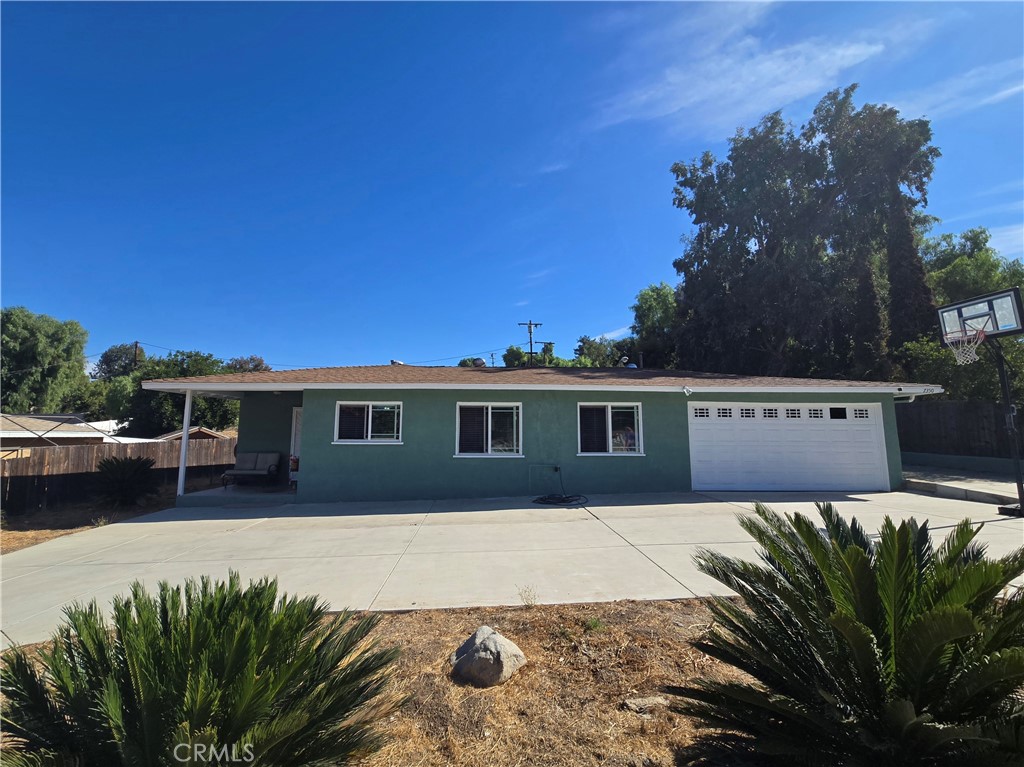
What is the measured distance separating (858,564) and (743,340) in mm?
23588

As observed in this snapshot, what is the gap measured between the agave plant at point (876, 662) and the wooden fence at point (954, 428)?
1672 cm

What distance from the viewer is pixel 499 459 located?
11.8 meters

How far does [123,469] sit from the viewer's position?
1161 cm

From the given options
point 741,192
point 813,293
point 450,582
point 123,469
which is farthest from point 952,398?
point 123,469

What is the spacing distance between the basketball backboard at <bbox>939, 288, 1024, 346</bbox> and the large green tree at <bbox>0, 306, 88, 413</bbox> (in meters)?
45.9

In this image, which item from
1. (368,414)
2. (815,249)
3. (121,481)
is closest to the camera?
(121,481)

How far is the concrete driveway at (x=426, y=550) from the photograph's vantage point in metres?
5.22

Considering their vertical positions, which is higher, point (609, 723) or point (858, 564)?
point (858, 564)

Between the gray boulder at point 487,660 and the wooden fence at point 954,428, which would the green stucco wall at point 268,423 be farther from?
the wooden fence at point 954,428

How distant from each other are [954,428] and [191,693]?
21.7 m

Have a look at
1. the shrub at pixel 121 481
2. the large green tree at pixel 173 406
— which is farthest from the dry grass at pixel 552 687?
the large green tree at pixel 173 406

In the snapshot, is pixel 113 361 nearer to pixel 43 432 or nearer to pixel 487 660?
pixel 43 432

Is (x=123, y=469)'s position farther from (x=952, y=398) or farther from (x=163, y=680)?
(x=952, y=398)

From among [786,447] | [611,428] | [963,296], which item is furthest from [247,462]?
[963,296]
